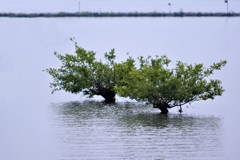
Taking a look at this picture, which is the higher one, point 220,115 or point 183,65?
point 183,65

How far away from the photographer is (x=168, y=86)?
29.2m

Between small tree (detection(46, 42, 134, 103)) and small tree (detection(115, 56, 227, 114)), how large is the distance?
302 cm

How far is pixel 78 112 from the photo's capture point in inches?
1230

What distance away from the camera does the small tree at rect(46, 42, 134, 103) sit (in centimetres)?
3344

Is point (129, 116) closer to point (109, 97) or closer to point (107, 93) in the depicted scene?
point (107, 93)

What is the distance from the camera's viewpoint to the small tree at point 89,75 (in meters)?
33.4

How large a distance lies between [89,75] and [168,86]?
17.7 feet

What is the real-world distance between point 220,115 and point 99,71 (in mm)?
5789

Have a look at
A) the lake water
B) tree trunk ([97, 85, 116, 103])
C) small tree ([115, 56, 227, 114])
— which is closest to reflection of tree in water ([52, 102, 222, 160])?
the lake water

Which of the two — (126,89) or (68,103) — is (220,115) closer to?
(126,89)

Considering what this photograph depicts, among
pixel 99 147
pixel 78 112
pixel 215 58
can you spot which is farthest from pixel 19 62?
pixel 99 147

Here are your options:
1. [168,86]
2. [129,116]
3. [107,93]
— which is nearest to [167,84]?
[168,86]

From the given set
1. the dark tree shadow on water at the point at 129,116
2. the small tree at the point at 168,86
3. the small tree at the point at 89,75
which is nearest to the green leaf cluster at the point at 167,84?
the small tree at the point at 168,86

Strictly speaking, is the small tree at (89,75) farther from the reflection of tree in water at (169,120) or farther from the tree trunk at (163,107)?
the reflection of tree in water at (169,120)
